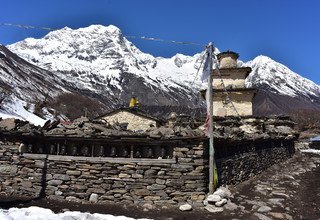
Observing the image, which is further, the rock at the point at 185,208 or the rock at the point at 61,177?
the rock at the point at 61,177

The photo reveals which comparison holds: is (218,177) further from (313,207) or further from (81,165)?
(81,165)

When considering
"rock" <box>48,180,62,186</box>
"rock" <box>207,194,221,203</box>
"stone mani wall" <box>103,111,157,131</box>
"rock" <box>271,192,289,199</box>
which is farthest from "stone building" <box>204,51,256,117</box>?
"rock" <box>48,180,62,186</box>

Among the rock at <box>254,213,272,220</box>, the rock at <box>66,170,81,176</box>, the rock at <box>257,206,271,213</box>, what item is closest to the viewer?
the rock at <box>254,213,272,220</box>

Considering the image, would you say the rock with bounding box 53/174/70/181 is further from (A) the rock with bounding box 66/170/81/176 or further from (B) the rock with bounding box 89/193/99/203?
(B) the rock with bounding box 89/193/99/203

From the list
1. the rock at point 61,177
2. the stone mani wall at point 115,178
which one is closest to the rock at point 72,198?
the stone mani wall at point 115,178

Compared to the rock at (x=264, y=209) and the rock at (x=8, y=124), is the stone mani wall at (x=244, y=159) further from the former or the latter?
the rock at (x=8, y=124)

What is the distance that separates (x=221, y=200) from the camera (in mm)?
10320

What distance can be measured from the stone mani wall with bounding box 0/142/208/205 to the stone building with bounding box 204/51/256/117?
15326mm

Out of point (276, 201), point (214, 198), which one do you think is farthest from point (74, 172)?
point (276, 201)

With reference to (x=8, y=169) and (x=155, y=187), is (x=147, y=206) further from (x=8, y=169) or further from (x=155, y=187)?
(x=8, y=169)

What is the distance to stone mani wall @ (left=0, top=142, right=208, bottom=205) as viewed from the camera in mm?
10531

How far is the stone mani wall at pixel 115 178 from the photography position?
10.5m

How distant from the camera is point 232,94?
86.1 ft

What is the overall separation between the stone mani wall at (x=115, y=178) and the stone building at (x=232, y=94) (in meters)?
15.3
